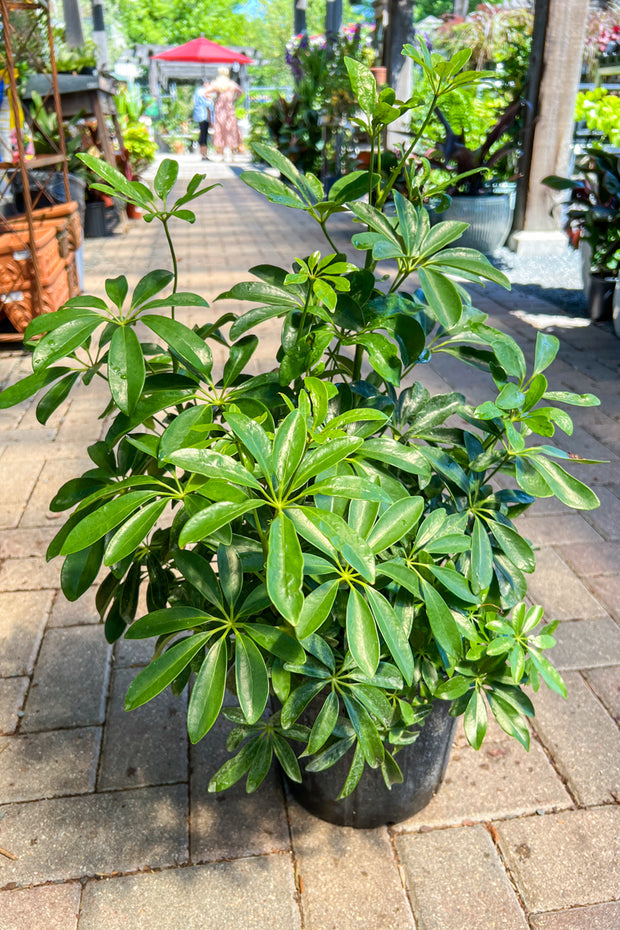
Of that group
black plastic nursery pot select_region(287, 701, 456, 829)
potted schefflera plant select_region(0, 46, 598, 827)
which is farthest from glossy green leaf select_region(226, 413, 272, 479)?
black plastic nursery pot select_region(287, 701, 456, 829)

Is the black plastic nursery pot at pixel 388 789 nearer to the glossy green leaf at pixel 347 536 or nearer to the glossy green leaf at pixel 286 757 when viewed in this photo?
the glossy green leaf at pixel 286 757

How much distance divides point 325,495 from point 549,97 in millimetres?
5890

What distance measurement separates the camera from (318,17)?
129 ft

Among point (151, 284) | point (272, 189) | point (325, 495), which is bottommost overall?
point (325, 495)

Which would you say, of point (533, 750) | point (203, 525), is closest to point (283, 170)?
point (203, 525)

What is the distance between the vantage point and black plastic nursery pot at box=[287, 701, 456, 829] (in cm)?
138

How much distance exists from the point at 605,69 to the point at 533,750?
951 centimetres

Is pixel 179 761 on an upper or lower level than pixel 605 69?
lower

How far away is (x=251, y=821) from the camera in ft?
4.96

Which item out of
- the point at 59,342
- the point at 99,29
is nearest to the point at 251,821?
the point at 59,342

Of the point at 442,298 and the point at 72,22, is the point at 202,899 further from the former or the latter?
the point at 72,22

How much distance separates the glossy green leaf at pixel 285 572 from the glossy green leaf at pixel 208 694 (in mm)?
264

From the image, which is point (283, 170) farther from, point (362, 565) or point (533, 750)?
Answer: point (533, 750)

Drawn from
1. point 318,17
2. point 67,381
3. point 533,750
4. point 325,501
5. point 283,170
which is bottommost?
point 533,750
